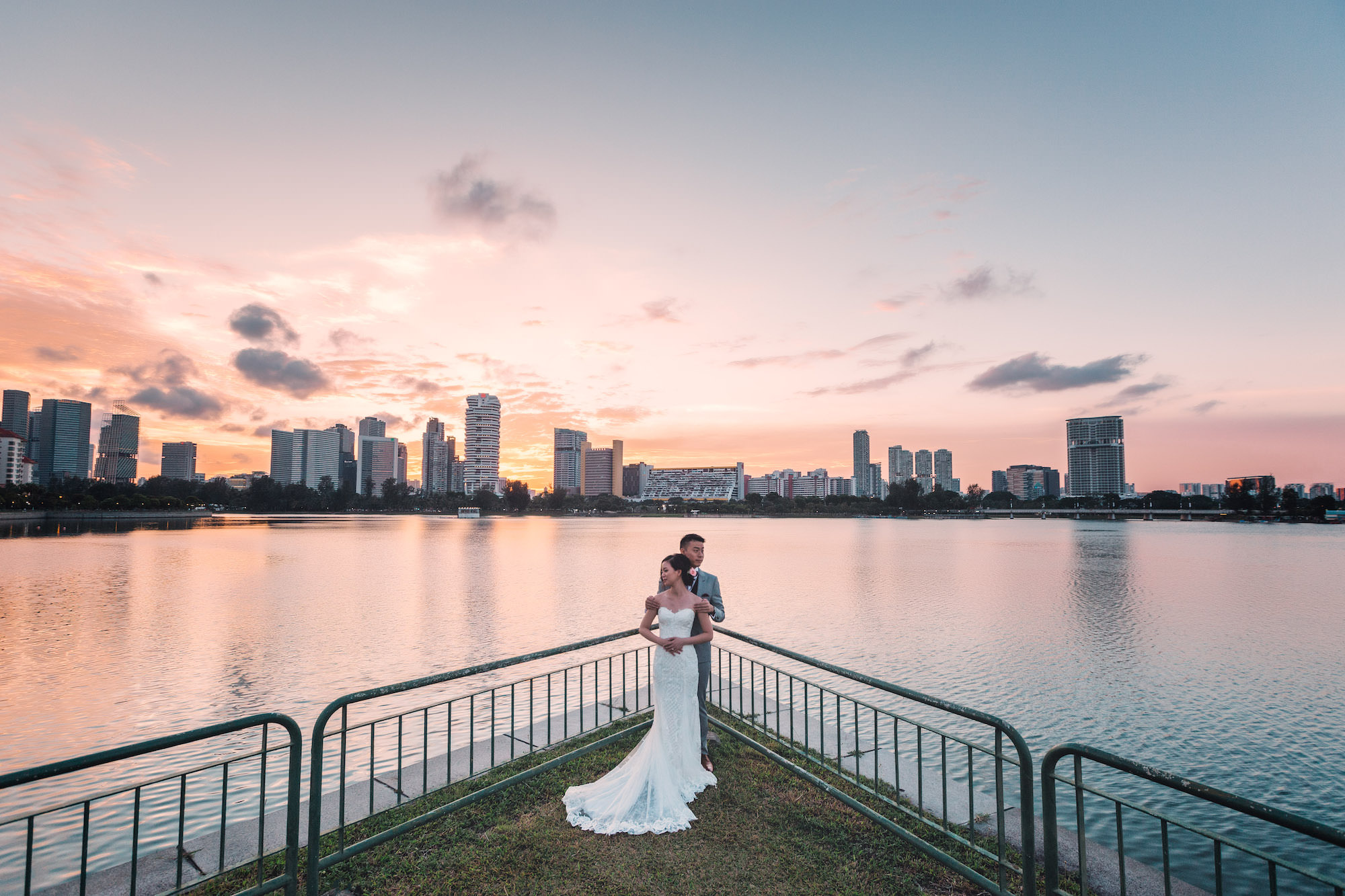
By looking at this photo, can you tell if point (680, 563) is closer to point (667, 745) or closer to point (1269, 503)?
point (667, 745)

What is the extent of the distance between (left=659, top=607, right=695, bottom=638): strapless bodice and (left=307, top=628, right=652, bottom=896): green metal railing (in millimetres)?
960

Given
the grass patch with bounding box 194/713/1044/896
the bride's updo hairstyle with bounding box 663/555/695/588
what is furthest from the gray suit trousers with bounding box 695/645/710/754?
the bride's updo hairstyle with bounding box 663/555/695/588

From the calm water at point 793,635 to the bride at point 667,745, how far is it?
9422mm

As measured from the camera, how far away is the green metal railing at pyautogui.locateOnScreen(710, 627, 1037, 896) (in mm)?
4970

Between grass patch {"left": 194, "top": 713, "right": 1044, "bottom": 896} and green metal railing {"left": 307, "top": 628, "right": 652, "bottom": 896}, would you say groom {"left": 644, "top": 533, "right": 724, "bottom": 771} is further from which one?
green metal railing {"left": 307, "top": 628, "right": 652, "bottom": 896}

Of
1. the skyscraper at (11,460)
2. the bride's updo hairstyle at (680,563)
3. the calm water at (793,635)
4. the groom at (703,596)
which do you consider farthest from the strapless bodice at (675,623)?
the skyscraper at (11,460)

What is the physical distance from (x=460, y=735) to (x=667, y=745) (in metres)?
7.01

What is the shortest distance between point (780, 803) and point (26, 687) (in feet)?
64.4

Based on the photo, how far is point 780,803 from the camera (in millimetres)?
6953

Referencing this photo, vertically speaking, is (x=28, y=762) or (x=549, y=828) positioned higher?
(x=549, y=828)

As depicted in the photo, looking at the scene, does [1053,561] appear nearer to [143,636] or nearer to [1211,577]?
[1211,577]

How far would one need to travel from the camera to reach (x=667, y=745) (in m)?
6.74

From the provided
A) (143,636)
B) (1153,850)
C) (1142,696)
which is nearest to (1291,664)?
(1142,696)

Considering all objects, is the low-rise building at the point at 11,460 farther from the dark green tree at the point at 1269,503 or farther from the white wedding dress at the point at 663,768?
the dark green tree at the point at 1269,503
